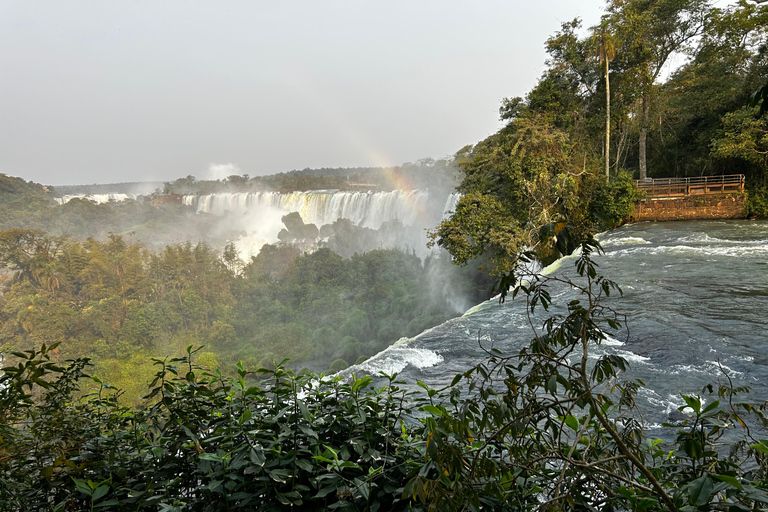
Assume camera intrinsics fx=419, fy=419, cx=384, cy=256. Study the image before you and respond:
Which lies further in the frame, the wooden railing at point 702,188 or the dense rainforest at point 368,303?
the wooden railing at point 702,188

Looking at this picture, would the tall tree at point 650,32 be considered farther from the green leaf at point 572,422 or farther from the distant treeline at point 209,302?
the green leaf at point 572,422

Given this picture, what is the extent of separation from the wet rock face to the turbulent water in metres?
5.12

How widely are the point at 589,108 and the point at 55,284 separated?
958 inches

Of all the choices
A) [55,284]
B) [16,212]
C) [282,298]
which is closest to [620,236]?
[282,298]

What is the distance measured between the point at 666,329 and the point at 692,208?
11.5m

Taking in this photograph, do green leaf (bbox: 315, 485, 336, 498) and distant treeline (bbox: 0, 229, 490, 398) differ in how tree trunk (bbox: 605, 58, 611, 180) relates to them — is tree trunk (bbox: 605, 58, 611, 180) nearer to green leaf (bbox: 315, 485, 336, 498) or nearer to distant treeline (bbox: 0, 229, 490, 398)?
distant treeline (bbox: 0, 229, 490, 398)

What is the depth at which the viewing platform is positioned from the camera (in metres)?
13.8

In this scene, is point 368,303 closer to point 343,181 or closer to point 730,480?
point 730,480

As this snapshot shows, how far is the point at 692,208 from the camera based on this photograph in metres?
14.2

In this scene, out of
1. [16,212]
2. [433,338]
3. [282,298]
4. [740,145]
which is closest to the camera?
[433,338]

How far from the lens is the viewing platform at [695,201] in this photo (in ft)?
45.4

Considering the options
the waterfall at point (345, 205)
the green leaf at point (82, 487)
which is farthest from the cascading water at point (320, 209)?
the green leaf at point (82, 487)

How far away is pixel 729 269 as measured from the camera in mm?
7734

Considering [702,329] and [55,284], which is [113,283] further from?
[702,329]
